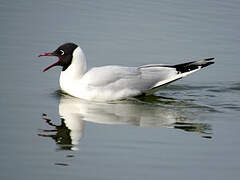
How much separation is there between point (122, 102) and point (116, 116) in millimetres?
1148

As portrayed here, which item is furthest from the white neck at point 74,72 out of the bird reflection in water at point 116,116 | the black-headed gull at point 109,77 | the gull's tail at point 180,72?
the gull's tail at point 180,72

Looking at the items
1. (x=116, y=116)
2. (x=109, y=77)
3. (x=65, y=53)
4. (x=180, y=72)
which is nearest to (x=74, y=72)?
(x=65, y=53)

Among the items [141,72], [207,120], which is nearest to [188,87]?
[141,72]

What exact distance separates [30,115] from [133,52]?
173 inches

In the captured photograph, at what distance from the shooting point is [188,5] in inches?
713

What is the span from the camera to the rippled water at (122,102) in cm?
802

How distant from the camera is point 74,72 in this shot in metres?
11.5

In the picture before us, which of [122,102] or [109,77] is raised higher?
[109,77]

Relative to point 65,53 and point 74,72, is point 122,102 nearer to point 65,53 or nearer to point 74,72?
point 74,72

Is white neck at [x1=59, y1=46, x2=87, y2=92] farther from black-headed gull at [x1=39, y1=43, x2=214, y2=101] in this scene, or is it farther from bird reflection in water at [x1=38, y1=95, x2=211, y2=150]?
bird reflection in water at [x1=38, y1=95, x2=211, y2=150]

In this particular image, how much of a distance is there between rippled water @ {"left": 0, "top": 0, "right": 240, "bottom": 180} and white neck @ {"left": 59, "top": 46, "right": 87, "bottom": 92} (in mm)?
251

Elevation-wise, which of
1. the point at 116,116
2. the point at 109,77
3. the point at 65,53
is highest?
the point at 65,53

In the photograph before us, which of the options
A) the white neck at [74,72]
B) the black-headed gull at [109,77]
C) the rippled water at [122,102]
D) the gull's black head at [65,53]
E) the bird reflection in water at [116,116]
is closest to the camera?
the rippled water at [122,102]

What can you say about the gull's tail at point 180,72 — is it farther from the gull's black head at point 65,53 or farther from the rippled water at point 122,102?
the gull's black head at point 65,53
